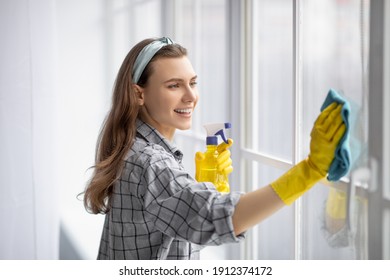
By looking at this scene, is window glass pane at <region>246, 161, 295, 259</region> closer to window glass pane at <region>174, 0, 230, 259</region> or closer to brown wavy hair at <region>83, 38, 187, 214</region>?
window glass pane at <region>174, 0, 230, 259</region>

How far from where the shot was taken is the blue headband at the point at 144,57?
4.61ft

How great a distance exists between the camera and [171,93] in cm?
139

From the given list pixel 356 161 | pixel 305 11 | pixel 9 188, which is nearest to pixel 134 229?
pixel 356 161

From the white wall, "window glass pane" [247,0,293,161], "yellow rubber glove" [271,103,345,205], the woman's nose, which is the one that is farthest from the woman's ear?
the white wall

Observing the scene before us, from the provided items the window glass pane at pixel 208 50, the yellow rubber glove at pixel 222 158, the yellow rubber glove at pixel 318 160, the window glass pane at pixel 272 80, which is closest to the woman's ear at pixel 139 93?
the yellow rubber glove at pixel 222 158

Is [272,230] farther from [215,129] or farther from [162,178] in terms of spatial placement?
[162,178]

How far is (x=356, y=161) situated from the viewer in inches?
52.1

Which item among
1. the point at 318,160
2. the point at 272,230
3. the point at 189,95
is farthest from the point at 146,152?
the point at 272,230

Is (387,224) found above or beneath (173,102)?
beneath

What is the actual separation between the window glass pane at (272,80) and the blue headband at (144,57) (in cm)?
65

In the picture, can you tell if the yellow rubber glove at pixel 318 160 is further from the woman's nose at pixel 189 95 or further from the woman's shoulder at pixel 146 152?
the woman's nose at pixel 189 95

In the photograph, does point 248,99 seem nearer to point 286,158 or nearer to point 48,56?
point 286,158

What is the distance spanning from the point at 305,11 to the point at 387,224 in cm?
77

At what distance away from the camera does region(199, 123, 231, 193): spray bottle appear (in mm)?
1512
